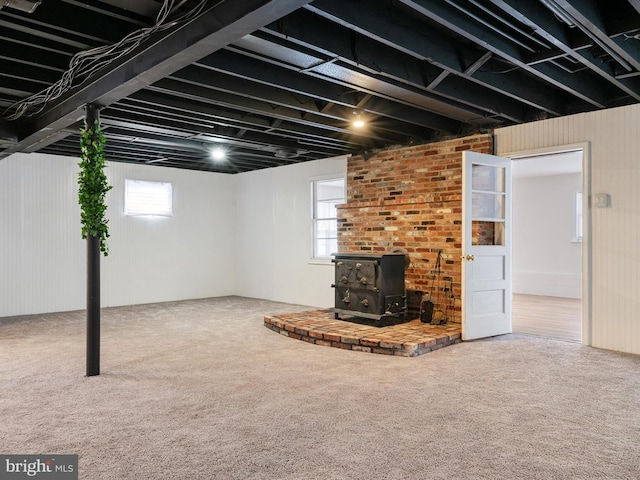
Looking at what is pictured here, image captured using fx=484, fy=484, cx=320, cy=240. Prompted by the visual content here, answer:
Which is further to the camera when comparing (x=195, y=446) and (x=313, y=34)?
(x=313, y=34)

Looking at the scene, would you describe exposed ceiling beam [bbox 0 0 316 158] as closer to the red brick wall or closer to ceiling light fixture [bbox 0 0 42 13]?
ceiling light fixture [bbox 0 0 42 13]

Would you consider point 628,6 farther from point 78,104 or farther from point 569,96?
point 78,104

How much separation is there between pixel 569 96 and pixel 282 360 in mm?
3963

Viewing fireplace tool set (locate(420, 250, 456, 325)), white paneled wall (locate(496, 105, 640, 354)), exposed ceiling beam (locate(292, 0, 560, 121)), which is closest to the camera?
exposed ceiling beam (locate(292, 0, 560, 121))

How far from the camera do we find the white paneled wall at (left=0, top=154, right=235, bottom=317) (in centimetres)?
706

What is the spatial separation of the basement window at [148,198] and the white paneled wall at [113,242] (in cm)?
10

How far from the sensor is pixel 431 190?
6000 mm

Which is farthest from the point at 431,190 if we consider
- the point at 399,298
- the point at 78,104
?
the point at 78,104

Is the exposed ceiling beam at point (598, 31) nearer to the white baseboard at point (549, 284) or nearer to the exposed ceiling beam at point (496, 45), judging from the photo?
the exposed ceiling beam at point (496, 45)

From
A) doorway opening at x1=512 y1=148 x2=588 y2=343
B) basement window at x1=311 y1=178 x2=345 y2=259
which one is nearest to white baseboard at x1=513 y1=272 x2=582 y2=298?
doorway opening at x1=512 y1=148 x2=588 y2=343

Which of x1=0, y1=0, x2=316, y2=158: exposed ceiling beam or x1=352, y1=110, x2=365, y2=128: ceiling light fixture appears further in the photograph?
x1=352, y1=110, x2=365, y2=128: ceiling light fixture

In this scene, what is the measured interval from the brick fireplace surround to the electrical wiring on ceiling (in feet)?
10.5

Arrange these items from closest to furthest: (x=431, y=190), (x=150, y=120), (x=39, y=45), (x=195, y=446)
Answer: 1. (x=195, y=446)
2. (x=39, y=45)
3. (x=150, y=120)
4. (x=431, y=190)

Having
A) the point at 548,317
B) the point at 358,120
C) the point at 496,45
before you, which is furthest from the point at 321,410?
the point at 548,317
